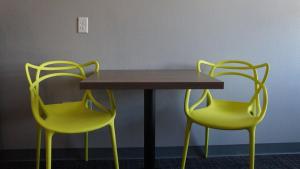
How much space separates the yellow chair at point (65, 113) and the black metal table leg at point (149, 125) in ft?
0.65

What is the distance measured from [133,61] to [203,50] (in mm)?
554

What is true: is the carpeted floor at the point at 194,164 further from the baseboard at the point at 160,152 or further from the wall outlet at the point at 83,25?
the wall outlet at the point at 83,25

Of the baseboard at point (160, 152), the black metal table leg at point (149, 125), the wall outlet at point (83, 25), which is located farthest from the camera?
the baseboard at point (160, 152)

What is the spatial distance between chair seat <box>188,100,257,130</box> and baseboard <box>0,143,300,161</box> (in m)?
0.45

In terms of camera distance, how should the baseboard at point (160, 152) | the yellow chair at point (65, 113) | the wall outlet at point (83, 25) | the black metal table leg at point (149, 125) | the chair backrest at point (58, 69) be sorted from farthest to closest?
the baseboard at point (160, 152), the wall outlet at point (83, 25), the chair backrest at point (58, 69), the black metal table leg at point (149, 125), the yellow chair at point (65, 113)

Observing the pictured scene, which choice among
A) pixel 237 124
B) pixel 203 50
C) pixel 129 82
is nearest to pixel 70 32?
pixel 129 82

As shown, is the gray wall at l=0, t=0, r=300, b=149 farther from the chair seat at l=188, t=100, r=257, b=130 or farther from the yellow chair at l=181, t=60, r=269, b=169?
the chair seat at l=188, t=100, r=257, b=130

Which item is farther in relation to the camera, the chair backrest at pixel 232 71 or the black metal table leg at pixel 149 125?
the chair backrest at pixel 232 71

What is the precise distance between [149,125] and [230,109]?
2.07 ft

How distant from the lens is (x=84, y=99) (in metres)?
1.85

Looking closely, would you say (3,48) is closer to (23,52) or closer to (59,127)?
(23,52)

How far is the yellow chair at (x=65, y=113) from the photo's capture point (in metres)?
1.44

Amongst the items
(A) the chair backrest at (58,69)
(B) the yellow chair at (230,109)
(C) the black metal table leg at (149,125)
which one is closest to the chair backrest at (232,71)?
(B) the yellow chair at (230,109)

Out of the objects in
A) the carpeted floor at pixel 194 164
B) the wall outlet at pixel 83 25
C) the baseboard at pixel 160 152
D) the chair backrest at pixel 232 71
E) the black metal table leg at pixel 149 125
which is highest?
the wall outlet at pixel 83 25
